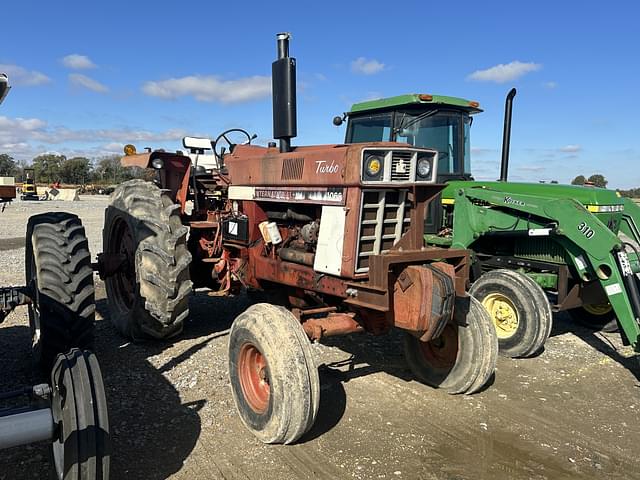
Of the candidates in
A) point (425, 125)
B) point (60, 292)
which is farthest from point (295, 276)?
point (425, 125)

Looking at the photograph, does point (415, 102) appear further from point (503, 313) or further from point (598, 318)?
point (598, 318)

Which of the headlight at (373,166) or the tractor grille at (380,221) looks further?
the tractor grille at (380,221)

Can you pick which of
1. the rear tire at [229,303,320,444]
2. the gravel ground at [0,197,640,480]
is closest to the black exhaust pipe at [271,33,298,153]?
the rear tire at [229,303,320,444]

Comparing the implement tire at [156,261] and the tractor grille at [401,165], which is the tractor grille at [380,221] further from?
the implement tire at [156,261]

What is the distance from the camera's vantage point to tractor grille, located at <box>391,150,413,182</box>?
12.4 feet

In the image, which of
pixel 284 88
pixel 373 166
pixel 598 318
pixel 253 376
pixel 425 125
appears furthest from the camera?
pixel 598 318

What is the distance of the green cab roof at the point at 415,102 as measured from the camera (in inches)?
255

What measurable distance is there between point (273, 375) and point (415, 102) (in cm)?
413

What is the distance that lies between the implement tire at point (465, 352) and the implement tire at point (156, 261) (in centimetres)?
219

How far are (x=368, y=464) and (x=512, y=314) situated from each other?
3054 millimetres

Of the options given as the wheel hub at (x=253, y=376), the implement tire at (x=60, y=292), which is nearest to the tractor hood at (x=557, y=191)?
the wheel hub at (x=253, y=376)

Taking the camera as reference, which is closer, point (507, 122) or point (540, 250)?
point (540, 250)

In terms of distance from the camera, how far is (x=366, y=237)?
381 cm

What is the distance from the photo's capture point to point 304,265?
4289 millimetres
